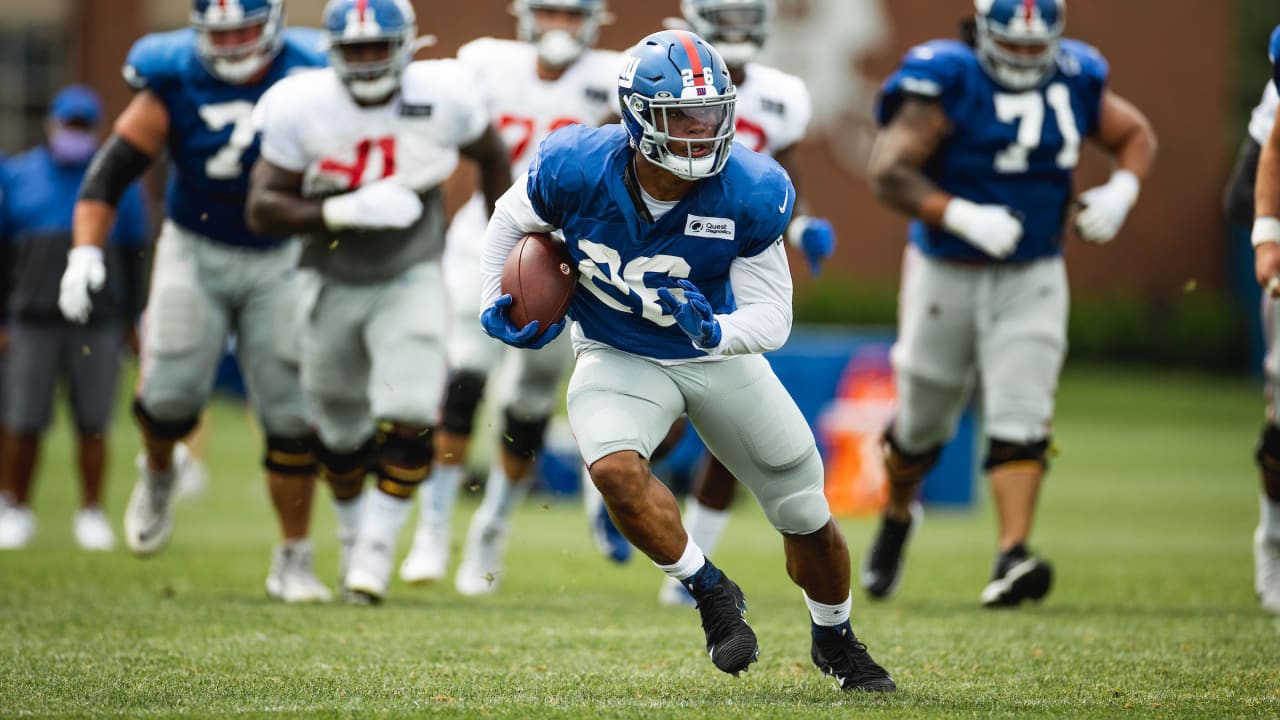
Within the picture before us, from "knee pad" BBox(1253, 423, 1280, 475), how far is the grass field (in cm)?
53

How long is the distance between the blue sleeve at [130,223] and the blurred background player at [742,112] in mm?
3780

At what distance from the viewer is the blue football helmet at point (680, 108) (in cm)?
421

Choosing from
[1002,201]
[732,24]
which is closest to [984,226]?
[1002,201]

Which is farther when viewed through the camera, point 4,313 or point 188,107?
point 4,313

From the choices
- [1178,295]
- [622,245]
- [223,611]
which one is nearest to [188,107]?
[223,611]

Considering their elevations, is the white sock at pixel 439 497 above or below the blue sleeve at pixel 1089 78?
below

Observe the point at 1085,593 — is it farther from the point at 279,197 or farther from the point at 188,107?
the point at 188,107

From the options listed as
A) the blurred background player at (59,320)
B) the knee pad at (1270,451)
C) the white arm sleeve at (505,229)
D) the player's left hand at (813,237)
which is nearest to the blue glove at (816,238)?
the player's left hand at (813,237)

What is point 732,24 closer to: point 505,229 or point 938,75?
point 938,75

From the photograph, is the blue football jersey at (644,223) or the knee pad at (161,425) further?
the knee pad at (161,425)

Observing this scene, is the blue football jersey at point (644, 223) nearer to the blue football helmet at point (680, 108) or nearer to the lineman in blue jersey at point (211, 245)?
the blue football helmet at point (680, 108)

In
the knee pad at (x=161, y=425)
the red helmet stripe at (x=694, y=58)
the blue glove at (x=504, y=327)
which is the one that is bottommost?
the knee pad at (x=161, y=425)

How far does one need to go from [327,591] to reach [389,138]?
5.68 feet

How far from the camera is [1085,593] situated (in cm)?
692
